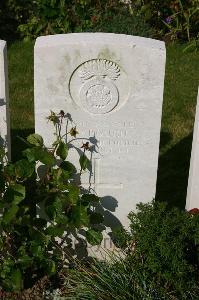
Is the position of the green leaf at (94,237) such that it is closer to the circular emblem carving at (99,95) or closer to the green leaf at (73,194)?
the green leaf at (73,194)

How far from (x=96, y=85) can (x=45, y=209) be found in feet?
2.71

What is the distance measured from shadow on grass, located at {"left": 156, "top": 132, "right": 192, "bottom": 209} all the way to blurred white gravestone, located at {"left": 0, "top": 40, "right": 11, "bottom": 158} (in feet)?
5.43

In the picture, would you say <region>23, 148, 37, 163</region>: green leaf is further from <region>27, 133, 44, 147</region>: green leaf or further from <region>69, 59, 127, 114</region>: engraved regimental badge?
<region>69, 59, 127, 114</region>: engraved regimental badge

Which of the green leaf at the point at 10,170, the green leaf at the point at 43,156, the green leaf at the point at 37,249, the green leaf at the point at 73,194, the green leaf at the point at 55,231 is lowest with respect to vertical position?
the green leaf at the point at 37,249

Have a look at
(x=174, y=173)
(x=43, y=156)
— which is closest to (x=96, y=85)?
(x=43, y=156)

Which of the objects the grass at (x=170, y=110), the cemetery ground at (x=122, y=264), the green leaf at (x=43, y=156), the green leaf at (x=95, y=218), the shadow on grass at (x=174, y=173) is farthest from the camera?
the grass at (x=170, y=110)

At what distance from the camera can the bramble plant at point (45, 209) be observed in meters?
3.45

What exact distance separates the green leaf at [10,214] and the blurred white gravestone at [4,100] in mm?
521

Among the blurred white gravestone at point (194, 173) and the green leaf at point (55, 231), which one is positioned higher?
the blurred white gravestone at point (194, 173)

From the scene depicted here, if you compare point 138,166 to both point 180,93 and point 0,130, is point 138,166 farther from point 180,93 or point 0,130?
point 180,93

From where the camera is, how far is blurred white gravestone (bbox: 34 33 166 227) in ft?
11.3

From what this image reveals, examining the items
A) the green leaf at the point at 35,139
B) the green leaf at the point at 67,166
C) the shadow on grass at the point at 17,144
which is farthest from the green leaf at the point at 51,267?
the shadow on grass at the point at 17,144

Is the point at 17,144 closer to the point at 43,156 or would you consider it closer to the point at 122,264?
the point at 43,156

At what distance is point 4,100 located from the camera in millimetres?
3568
